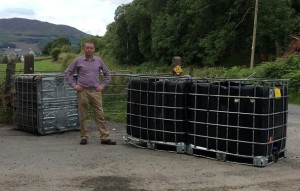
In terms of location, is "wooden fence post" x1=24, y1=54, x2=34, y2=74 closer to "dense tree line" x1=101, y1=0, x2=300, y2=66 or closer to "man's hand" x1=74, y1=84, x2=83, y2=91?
"man's hand" x1=74, y1=84, x2=83, y2=91

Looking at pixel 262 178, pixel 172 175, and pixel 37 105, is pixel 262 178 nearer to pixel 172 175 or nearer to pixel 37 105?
pixel 172 175

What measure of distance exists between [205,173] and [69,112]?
5.14 meters

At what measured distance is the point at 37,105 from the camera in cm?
1135

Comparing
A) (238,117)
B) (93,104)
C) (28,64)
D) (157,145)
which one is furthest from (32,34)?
(238,117)

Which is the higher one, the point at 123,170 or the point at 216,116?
the point at 216,116

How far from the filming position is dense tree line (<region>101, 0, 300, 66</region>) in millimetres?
50531

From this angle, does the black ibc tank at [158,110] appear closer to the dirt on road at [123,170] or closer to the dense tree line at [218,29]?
the dirt on road at [123,170]

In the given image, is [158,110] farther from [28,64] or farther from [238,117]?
[28,64]

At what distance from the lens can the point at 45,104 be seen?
448 inches

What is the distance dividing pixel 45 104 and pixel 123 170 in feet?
13.9

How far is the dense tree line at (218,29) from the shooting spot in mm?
50531

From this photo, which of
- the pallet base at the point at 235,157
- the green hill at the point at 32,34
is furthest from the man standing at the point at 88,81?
the green hill at the point at 32,34

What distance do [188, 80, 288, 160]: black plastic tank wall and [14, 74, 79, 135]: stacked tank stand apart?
3886mm

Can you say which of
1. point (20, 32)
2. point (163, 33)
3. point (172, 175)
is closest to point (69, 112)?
point (172, 175)
